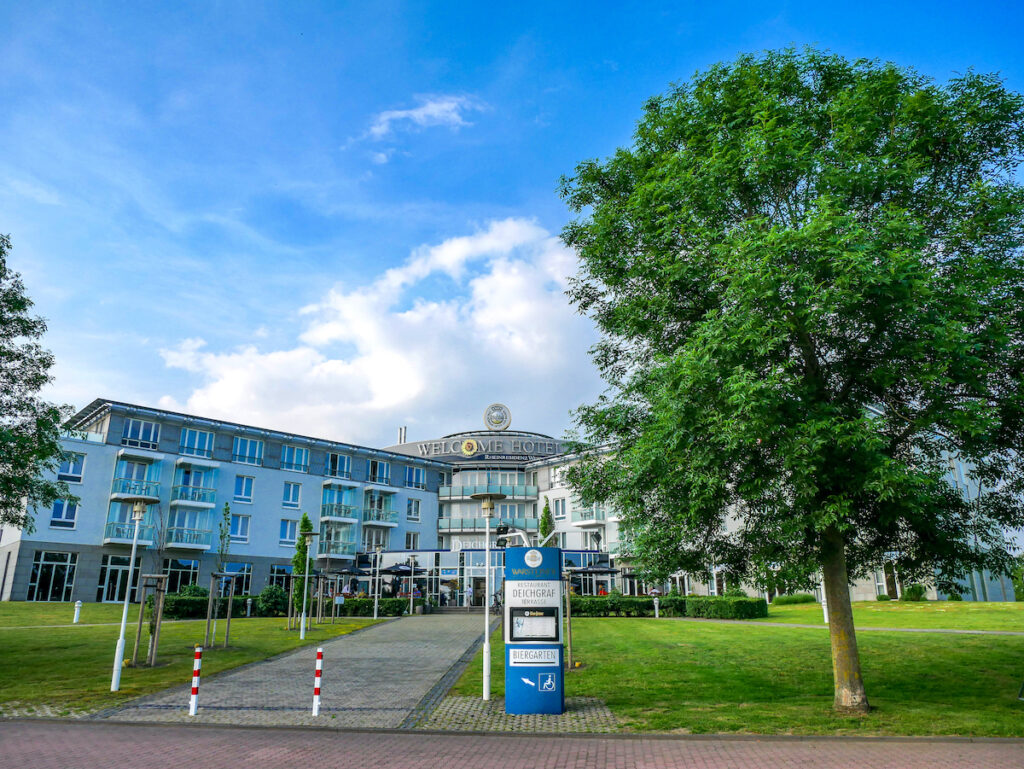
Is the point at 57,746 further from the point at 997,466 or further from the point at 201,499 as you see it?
the point at 201,499

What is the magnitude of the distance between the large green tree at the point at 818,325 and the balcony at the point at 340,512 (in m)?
40.6

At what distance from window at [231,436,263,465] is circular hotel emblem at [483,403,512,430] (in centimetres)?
2441

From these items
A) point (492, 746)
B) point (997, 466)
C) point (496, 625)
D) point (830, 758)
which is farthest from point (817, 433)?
point (496, 625)

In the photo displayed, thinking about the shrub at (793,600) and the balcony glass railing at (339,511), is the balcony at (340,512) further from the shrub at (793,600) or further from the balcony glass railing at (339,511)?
the shrub at (793,600)

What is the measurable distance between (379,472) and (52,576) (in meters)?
23.1

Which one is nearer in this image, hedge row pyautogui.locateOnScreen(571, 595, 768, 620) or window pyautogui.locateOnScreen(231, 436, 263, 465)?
hedge row pyautogui.locateOnScreen(571, 595, 768, 620)

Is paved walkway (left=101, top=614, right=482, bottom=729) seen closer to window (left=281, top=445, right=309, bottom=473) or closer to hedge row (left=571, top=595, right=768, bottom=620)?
hedge row (left=571, top=595, right=768, bottom=620)

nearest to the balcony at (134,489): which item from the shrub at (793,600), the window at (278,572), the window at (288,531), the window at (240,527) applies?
the window at (240,527)

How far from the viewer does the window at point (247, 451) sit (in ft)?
157

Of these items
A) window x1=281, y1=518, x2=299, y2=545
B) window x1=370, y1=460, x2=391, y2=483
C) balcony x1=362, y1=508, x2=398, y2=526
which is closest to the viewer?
window x1=281, y1=518, x2=299, y2=545

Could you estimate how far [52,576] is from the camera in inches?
1524

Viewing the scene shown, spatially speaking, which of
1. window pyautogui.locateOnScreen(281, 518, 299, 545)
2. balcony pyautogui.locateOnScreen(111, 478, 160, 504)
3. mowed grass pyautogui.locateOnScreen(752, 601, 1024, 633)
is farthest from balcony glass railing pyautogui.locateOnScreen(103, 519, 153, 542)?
mowed grass pyautogui.locateOnScreen(752, 601, 1024, 633)

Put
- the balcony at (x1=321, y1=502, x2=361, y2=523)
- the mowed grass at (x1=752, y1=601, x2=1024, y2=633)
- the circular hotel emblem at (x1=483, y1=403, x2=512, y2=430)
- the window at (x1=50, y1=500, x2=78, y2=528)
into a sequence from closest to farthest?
1. the mowed grass at (x1=752, y1=601, x2=1024, y2=633)
2. the window at (x1=50, y1=500, x2=78, y2=528)
3. the balcony at (x1=321, y1=502, x2=361, y2=523)
4. the circular hotel emblem at (x1=483, y1=403, x2=512, y2=430)

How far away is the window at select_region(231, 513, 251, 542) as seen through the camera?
46531mm
